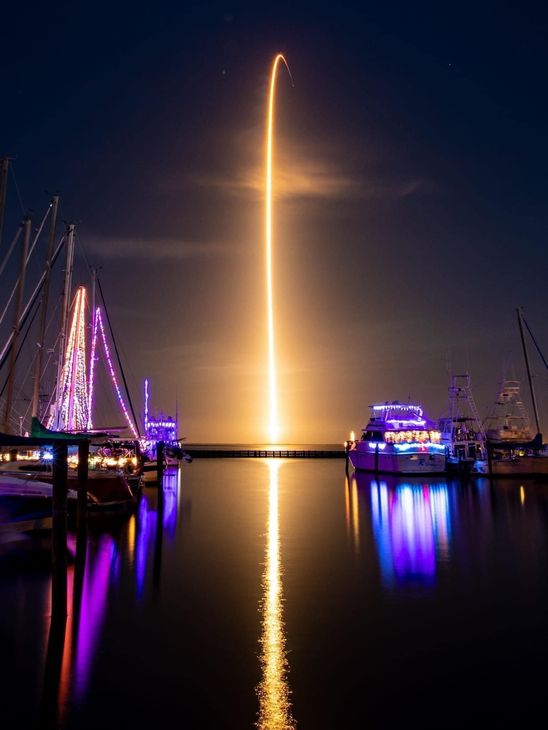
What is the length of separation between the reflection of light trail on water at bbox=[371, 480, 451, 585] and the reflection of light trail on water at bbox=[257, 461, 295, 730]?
14.9ft

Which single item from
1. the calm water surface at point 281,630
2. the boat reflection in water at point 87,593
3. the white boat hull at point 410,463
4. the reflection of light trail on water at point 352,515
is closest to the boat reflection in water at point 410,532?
the calm water surface at point 281,630

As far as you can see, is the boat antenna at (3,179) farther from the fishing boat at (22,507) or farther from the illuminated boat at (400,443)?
the illuminated boat at (400,443)

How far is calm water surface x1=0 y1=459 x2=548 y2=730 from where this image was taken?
10.2m

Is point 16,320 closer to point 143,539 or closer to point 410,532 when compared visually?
point 143,539

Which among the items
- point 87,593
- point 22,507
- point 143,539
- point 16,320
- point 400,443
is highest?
point 16,320

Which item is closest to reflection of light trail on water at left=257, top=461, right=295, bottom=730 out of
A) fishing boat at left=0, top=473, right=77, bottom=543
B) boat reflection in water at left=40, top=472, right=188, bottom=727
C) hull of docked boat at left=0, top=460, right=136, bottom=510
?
boat reflection in water at left=40, top=472, right=188, bottom=727

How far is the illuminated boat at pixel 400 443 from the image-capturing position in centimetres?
7281

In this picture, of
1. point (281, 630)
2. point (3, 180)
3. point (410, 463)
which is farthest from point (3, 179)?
point (410, 463)

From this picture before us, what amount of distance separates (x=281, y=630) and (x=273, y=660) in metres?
2.23

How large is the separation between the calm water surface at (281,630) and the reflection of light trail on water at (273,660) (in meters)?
0.04

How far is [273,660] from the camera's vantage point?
12.4 meters

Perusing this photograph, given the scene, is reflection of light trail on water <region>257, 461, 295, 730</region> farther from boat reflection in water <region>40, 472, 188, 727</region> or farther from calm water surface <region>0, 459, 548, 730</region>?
boat reflection in water <region>40, 472, 188, 727</region>

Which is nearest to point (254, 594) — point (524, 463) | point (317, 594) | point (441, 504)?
point (317, 594)

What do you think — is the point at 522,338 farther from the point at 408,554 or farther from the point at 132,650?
the point at 132,650
